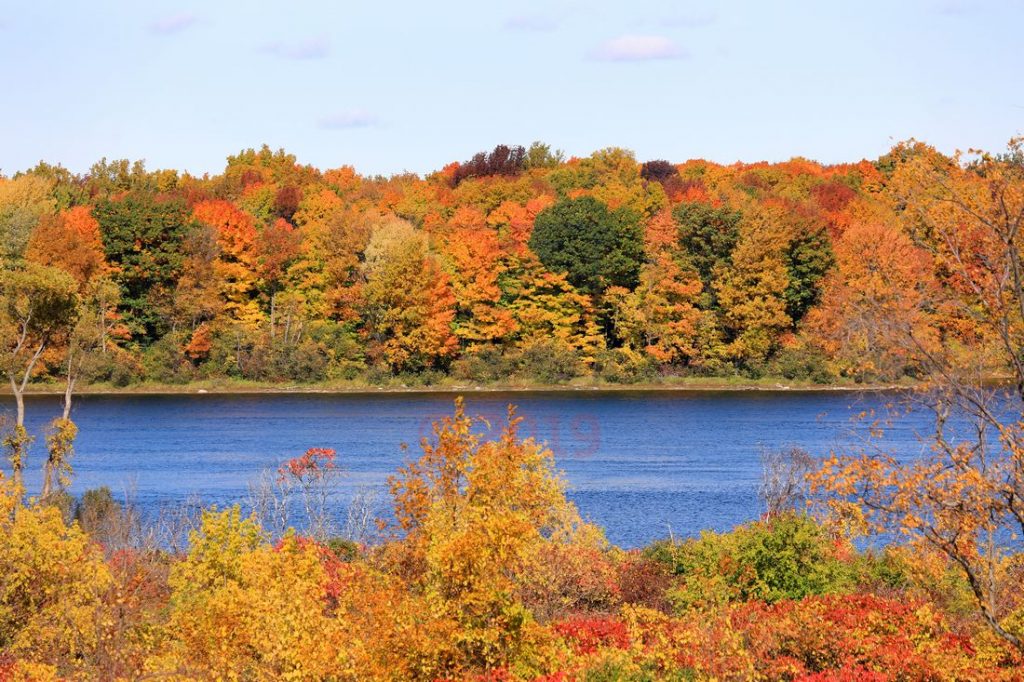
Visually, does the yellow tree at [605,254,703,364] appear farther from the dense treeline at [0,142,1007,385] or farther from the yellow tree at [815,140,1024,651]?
the yellow tree at [815,140,1024,651]

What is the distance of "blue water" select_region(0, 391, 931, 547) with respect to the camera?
38312 millimetres

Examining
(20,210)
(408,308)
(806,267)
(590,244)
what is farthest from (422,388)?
(20,210)

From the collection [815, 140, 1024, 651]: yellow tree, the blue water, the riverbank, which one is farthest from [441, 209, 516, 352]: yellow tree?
[815, 140, 1024, 651]: yellow tree

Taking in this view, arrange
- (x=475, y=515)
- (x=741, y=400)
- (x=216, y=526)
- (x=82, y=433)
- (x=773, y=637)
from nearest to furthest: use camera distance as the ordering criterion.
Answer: (x=475, y=515), (x=773, y=637), (x=216, y=526), (x=82, y=433), (x=741, y=400)

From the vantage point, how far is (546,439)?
166ft

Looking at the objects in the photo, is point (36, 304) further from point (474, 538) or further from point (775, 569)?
point (474, 538)

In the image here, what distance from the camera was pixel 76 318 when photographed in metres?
33.7

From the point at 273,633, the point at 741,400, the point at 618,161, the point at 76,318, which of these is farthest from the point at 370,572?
the point at 618,161

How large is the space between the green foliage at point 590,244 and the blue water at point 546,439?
7.20 meters

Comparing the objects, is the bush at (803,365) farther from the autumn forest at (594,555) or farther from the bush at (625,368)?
the autumn forest at (594,555)

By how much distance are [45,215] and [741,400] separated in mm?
38509

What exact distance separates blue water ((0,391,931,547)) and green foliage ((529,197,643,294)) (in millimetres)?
7196

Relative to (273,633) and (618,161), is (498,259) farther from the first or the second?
(273,633)

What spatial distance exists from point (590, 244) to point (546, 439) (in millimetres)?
25739
